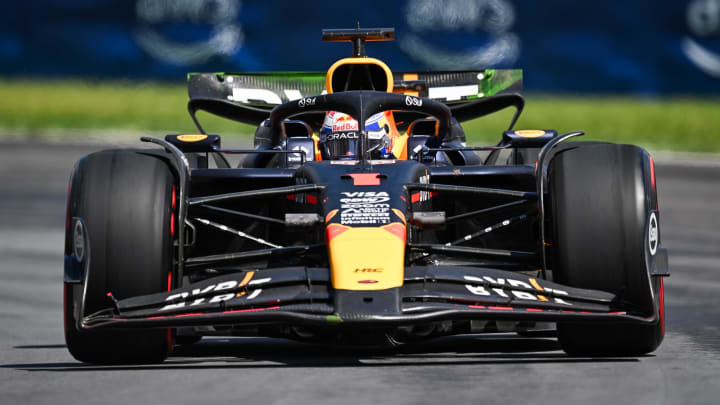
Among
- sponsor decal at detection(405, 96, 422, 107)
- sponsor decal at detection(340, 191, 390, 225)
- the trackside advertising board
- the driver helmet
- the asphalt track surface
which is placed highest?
the trackside advertising board

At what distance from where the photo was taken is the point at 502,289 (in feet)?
21.8

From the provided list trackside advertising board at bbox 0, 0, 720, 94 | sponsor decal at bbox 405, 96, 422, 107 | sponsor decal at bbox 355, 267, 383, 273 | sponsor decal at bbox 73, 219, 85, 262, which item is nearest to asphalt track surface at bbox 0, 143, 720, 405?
sponsor decal at bbox 355, 267, 383, 273

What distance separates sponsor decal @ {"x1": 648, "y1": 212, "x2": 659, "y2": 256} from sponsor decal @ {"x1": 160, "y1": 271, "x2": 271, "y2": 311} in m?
2.10

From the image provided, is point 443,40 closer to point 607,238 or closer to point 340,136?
point 340,136

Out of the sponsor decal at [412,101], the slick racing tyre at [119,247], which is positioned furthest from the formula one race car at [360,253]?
the sponsor decal at [412,101]

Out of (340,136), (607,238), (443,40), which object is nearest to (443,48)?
(443,40)

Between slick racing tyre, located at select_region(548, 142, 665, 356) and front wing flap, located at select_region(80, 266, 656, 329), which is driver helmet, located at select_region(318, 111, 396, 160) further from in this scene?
front wing flap, located at select_region(80, 266, 656, 329)

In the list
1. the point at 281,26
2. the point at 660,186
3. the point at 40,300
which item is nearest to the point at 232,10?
the point at 281,26

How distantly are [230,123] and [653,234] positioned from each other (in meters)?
25.5

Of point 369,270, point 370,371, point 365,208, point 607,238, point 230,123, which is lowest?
point 370,371

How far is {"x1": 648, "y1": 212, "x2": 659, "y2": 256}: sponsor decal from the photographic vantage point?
6953 millimetres

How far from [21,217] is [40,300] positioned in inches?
259

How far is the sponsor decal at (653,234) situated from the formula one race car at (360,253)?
0.04 ft

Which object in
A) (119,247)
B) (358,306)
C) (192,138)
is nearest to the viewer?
(358,306)
